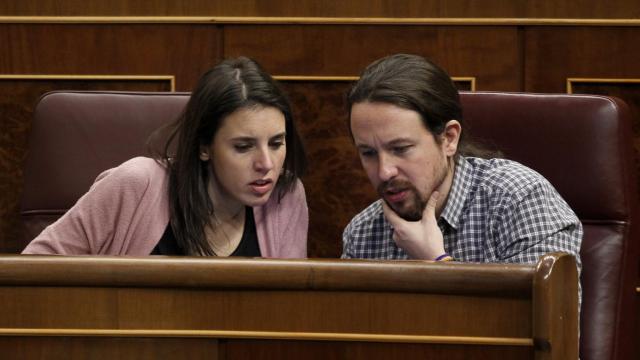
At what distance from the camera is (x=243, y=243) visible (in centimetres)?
117

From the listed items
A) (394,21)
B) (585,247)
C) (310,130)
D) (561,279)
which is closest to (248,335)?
(561,279)

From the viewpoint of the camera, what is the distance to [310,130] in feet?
5.00

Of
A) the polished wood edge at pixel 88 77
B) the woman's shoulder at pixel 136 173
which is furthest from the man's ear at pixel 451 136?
the polished wood edge at pixel 88 77

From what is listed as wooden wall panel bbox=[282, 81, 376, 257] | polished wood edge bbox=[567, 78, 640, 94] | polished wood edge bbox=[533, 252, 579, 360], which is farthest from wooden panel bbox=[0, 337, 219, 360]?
polished wood edge bbox=[567, 78, 640, 94]

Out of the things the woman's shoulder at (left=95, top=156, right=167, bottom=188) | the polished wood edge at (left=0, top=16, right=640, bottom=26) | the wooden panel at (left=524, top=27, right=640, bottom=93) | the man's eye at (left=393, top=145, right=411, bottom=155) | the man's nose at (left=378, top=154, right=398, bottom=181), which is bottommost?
the woman's shoulder at (left=95, top=156, right=167, bottom=188)

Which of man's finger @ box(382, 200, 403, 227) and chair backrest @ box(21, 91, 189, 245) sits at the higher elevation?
chair backrest @ box(21, 91, 189, 245)

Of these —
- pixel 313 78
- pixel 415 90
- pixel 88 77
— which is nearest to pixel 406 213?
pixel 415 90

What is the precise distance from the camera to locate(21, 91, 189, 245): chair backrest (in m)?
1.18

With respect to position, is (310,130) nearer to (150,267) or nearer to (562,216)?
(562,216)

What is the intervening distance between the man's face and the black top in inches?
8.5

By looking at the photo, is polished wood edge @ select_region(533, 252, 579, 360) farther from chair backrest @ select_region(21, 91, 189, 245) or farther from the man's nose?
chair backrest @ select_region(21, 91, 189, 245)

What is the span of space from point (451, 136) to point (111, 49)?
74 centimetres

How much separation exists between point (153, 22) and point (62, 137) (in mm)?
457

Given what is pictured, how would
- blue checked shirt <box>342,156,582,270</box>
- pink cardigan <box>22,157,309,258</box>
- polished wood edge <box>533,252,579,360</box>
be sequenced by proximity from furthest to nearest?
pink cardigan <box>22,157,309,258</box>, blue checked shirt <box>342,156,582,270</box>, polished wood edge <box>533,252,579,360</box>
